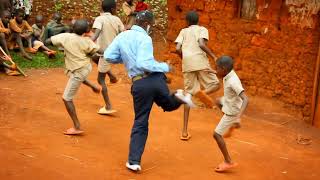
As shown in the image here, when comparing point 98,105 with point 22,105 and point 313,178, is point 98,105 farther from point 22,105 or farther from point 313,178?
point 313,178

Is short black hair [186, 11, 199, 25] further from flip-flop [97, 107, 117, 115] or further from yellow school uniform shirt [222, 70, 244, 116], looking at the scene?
flip-flop [97, 107, 117, 115]

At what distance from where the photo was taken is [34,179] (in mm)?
4812

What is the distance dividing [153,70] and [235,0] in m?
3.89

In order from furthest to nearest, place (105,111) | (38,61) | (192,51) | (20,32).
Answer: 1. (20,32)
2. (38,61)
3. (105,111)
4. (192,51)

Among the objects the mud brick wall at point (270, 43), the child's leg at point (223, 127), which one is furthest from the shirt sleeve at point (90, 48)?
the mud brick wall at point (270, 43)

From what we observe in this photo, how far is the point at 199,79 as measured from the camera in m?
6.88

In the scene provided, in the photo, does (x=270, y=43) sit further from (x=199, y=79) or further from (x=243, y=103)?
(x=243, y=103)

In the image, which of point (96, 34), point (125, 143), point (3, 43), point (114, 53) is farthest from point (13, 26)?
point (114, 53)

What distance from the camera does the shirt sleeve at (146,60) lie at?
502 cm

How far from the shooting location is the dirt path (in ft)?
17.3

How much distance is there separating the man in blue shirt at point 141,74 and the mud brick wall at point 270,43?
3129 millimetres

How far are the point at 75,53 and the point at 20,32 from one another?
5200 mm

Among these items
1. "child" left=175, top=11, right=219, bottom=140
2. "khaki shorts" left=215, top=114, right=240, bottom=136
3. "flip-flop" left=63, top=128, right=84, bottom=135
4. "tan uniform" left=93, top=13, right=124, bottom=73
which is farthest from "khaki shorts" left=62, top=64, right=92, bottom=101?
"khaki shorts" left=215, top=114, right=240, bottom=136

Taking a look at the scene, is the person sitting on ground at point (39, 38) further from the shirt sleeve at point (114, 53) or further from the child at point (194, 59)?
the shirt sleeve at point (114, 53)
